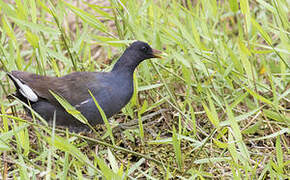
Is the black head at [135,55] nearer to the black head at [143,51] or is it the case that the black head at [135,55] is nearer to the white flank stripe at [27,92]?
the black head at [143,51]

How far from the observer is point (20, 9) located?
253cm

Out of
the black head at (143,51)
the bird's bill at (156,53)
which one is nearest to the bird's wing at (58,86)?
the black head at (143,51)

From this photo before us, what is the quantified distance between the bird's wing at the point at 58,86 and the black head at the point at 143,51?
11.9 inches

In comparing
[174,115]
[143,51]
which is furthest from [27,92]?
[174,115]

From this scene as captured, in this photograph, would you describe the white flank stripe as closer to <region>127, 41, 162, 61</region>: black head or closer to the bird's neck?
the bird's neck

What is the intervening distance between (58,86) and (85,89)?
0.58 ft

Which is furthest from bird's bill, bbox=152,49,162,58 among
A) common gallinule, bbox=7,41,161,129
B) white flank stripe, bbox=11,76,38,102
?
white flank stripe, bbox=11,76,38,102

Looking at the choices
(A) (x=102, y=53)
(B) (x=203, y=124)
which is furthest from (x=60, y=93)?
(A) (x=102, y=53)

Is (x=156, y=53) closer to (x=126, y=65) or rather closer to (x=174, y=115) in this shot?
(x=126, y=65)

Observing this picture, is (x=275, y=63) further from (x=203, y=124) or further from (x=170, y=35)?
(x=170, y=35)

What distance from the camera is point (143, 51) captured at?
3.02 m

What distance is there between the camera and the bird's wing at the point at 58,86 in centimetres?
296

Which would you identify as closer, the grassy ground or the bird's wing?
the grassy ground

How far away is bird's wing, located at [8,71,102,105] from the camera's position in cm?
296
